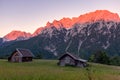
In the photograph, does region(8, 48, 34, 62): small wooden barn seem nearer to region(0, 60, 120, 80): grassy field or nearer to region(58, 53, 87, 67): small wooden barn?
region(58, 53, 87, 67): small wooden barn

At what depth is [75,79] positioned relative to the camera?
87.0ft

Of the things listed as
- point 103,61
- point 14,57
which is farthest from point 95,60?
point 14,57

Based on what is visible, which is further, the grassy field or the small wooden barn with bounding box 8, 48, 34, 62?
the small wooden barn with bounding box 8, 48, 34, 62

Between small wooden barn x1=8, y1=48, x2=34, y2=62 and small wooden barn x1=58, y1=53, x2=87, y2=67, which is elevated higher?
small wooden barn x1=8, y1=48, x2=34, y2=62

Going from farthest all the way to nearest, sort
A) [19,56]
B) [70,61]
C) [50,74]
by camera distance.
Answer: [19,56] < [70,61] < [50,74]

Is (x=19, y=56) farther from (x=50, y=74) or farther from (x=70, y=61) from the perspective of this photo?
(x=50, y=74)

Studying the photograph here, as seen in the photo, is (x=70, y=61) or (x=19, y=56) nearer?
(x=70, y=61)

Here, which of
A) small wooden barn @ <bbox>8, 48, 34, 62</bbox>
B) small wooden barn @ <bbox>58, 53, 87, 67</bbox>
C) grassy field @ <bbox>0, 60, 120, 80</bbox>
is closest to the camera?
grassy field @ <bbox>0, 60, 120, 80</bbox>

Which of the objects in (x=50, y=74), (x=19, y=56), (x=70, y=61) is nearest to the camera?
(x=50, y=74)

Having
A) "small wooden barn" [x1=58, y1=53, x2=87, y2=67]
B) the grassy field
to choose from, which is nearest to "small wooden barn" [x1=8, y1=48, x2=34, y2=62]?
"small wooden barn" [x1=58, y1=53, x2=87, y2=67]

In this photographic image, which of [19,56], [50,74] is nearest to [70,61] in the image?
[19,56]

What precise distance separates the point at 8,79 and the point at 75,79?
22.4 ft

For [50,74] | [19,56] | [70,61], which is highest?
[19,56]

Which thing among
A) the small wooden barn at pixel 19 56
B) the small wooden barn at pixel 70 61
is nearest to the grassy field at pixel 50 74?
the small wooden barn at pixel 70 61
